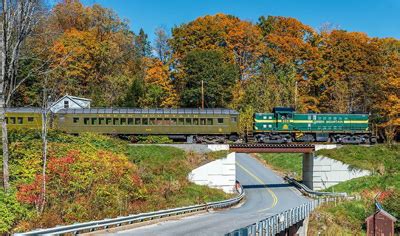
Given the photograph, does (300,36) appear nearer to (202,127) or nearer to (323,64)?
(323,64)

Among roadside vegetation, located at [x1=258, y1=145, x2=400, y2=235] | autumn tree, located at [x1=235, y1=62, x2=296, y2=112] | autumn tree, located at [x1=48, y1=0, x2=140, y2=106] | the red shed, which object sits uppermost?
autumn tree, located at [x1=48, y1=0, x2=140, y2=106]

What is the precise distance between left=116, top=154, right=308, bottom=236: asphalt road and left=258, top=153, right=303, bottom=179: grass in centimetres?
169

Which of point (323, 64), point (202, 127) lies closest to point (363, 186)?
point (202, 127)

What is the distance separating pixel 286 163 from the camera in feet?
198

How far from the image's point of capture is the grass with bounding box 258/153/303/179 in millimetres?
56781

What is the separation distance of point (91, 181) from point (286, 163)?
1486 inches

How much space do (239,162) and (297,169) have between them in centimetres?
877

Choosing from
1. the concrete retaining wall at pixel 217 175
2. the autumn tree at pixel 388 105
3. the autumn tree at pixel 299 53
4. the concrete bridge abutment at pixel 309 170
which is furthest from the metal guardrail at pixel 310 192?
the autumn tree at pixel 299 53

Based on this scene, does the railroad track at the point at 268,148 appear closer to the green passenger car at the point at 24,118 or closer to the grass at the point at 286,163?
the grass at the point at 286,163

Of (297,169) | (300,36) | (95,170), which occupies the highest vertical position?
(300,36)

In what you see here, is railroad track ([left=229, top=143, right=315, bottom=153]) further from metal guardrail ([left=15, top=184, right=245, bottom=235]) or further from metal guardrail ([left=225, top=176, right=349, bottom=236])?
metal guardrail ([left=15, top=184, right=245, bottom=235])

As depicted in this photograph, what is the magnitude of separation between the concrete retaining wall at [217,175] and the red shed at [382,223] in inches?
818

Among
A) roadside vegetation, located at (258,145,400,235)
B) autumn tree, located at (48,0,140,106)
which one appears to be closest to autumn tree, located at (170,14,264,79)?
autumn tree, located at (48,0,140,106)

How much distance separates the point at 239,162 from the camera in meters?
62.9
